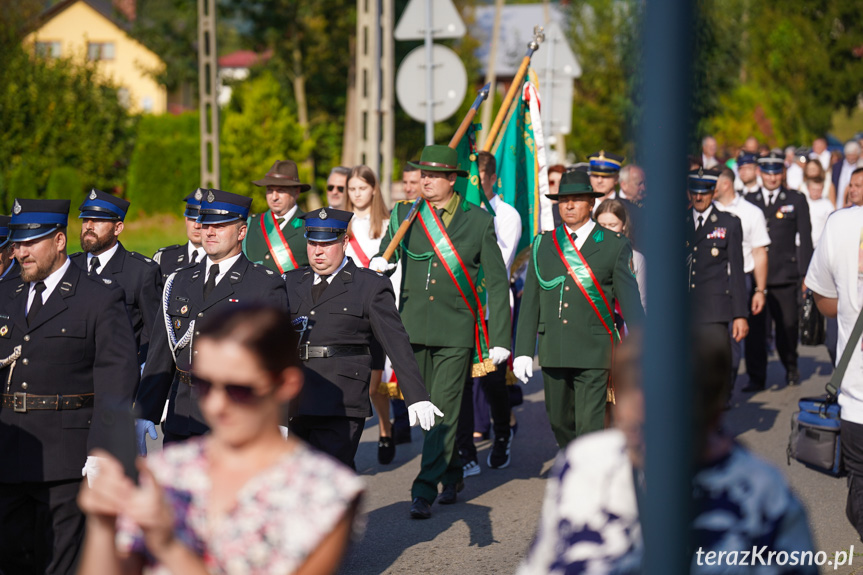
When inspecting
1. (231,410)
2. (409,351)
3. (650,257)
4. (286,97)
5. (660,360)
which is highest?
(286,97)

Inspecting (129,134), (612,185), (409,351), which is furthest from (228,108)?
(409,351)

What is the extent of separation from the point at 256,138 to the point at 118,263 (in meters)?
28.7

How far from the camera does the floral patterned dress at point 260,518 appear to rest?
2.43 m

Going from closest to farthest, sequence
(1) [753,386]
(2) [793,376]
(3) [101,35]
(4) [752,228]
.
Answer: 1. (4) [752,228]
2. (1) [753,386]
3. (2) [793,376]
4. (3) [101,35]

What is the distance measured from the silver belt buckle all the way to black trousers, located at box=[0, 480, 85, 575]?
32 centimetres

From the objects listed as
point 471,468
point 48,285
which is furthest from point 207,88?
point 48,285

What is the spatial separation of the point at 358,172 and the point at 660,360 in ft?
25.8

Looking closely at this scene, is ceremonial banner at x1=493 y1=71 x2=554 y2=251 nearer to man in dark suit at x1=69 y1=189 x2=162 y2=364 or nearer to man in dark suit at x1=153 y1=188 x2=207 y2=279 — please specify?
man in dark suit at x1=153 y1=188 x2=207 y2=279

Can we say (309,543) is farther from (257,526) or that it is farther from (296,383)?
(296,383)

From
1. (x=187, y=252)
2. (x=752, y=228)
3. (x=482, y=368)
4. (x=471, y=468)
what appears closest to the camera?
(x=482, y=368)

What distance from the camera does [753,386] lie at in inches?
449

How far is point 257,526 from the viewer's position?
2.44 metres

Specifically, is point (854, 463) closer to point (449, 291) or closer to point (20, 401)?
point (449, 291)

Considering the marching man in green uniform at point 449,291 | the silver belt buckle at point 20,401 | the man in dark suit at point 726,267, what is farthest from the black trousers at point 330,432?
the man in dark suit at point 726,267
